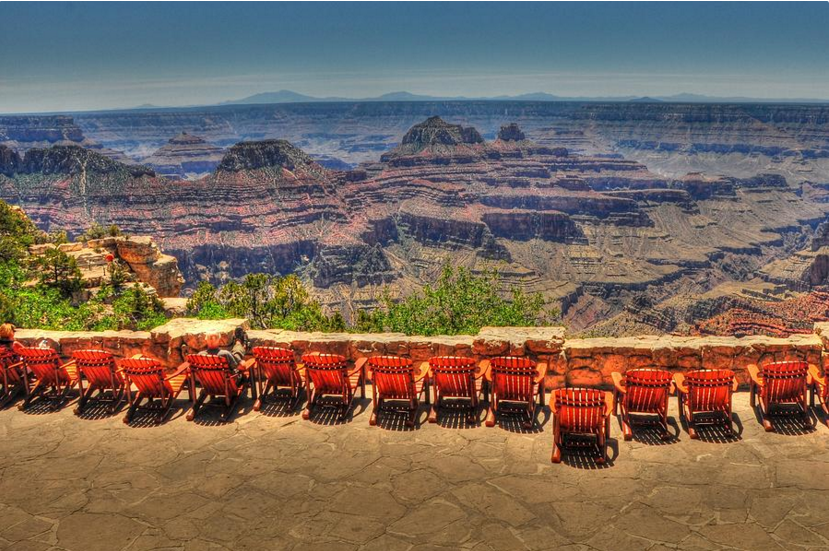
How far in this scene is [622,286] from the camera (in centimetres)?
9444

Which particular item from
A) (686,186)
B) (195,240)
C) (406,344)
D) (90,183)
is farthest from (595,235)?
(406,344)

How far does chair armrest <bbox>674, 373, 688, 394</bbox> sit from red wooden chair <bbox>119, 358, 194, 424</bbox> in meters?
6.65

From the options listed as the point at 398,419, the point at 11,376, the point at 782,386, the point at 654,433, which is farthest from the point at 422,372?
the point at 11,376

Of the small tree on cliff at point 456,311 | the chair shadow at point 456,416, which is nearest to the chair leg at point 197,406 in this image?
the chair shadow at point 456,416

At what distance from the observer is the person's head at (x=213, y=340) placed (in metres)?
9.50

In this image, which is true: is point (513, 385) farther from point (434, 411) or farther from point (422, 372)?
point (422, 372)

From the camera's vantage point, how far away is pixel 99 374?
9.07m

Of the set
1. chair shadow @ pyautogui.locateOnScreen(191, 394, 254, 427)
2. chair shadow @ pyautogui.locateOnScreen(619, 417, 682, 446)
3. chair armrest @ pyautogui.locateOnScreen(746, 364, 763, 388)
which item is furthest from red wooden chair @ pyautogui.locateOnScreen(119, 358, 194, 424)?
chair armrest @ pyautogui.locateOnScreen(746, 364, 763, 388)

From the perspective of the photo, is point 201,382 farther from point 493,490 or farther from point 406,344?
point 493,490

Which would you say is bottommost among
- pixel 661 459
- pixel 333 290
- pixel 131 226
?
pixel 333 290

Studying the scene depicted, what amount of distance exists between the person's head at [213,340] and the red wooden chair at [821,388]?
27.2 feet

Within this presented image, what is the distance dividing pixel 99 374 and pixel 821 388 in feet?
32.8

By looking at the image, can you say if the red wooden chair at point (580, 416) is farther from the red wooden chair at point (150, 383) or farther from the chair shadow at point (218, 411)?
the red wooden chair at point (150, 383)

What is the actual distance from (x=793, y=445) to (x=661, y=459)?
1.66m
